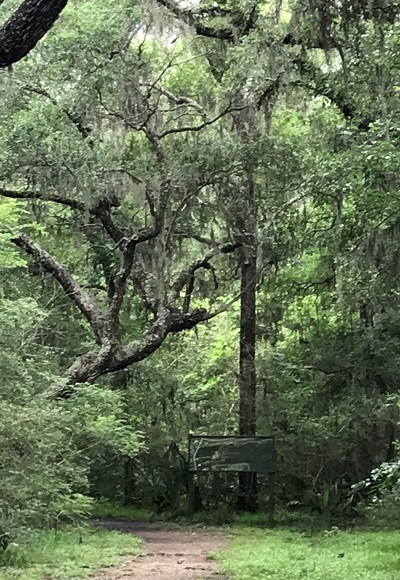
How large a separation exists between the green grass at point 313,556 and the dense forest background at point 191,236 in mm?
1786

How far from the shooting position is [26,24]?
3775 mm

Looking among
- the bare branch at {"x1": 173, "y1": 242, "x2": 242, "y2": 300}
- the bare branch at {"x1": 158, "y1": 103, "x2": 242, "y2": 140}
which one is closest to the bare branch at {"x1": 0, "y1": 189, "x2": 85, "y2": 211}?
the bare branch at {"x1": 158, "y1": 103, "x2": 242, "y2": 140}

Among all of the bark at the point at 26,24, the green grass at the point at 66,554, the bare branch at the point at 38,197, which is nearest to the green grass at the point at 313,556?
the green grass at the point at 66,554

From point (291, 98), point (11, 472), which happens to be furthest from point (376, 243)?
point (11, 472)

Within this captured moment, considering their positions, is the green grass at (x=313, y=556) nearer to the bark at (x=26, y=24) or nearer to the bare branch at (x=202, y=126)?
the bark at (x=26, y=24)

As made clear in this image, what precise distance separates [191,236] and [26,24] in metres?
7.13

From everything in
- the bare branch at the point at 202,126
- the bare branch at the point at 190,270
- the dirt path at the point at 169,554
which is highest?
the bare branch at the point at 202,126

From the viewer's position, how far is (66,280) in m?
10.6

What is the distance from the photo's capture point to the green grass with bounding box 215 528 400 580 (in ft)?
21.9

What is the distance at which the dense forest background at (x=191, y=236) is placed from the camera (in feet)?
25.2

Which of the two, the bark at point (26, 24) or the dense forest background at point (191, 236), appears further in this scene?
the dense forest background at point (191, 236)

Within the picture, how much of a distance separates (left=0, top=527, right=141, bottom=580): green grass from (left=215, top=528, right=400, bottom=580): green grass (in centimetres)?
129

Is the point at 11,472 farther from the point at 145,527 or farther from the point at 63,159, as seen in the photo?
the point at 145,527

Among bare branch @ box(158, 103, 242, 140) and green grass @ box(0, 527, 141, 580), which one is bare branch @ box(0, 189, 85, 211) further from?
green grass @ box(0, 527, 141, 580)
